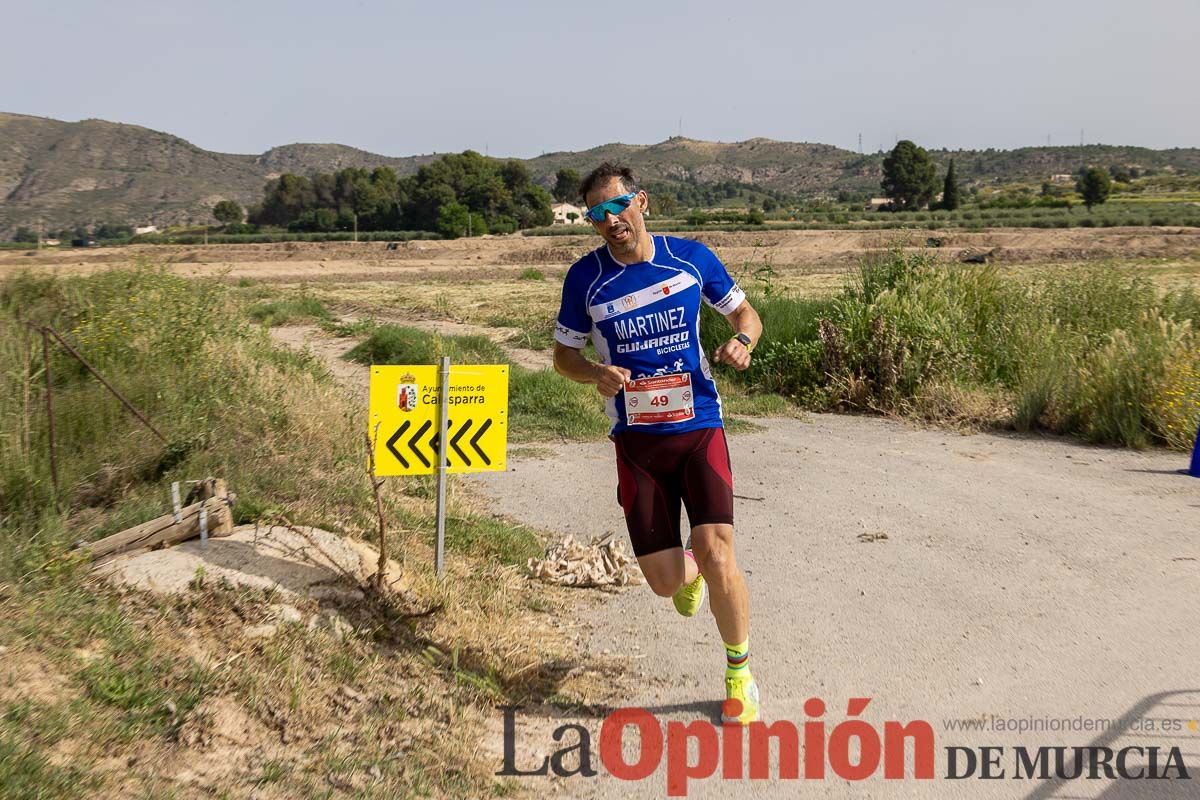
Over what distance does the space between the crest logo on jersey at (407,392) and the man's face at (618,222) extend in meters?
1.47

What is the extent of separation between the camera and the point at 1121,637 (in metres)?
5.43

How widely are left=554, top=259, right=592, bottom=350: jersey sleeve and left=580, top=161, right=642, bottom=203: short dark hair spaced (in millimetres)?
327

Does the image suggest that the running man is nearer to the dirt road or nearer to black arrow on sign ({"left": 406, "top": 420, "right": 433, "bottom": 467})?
the dirt road

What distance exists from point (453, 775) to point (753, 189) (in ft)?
610

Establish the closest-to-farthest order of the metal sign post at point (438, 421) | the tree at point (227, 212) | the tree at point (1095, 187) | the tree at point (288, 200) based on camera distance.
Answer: the metal sign post at point (438, 421), the tree at point (1095, 187), the tree at point (288, 200), the tree at point (227, 212)

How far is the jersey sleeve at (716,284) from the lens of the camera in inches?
192

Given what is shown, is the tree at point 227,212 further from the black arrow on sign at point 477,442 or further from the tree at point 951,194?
the black arrow on sign at point 477,442

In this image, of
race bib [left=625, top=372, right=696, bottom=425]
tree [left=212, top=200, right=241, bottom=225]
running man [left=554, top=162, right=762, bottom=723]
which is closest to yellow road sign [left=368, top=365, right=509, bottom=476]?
running man [left=554, top=162, right=762, bottom=723]

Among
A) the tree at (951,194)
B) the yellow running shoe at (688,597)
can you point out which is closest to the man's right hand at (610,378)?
the yellow running shoe at (688,597)

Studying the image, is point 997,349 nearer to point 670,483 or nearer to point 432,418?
point 432,418

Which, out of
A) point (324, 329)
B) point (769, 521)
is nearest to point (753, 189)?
point (324, 329)

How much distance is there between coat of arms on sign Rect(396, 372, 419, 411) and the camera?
18.6 ft

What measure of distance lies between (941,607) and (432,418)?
116 inches

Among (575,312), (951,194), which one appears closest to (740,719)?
(575,312)
